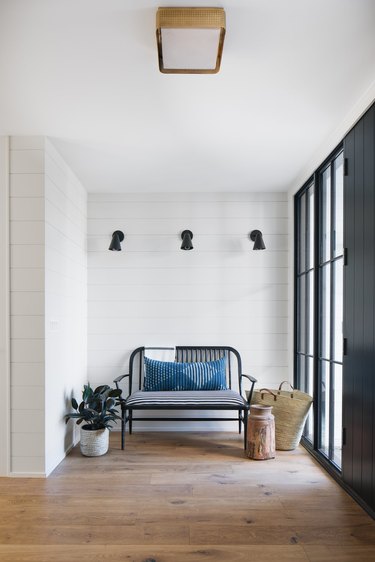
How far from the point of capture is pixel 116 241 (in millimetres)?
5426

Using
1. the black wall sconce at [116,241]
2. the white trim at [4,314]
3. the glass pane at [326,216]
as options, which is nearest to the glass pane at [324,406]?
the glass pane at [326,216]

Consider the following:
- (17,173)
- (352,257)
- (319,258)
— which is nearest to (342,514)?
(352,257)

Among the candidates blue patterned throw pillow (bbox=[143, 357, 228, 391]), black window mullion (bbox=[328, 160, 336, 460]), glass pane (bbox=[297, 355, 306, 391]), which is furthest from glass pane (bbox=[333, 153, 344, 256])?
blue patterned throw pillow (bbox=[143, 357, 228, 391])

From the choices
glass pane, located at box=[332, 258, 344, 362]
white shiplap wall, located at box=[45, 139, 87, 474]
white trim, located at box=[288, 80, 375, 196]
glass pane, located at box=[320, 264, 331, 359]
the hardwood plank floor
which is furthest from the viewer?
glass pane, located at box=[320, 264, 331, 359]

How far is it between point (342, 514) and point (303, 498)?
0.35m

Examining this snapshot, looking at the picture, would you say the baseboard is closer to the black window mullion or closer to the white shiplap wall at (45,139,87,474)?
the white shiplap wall at (45,139,87,474)

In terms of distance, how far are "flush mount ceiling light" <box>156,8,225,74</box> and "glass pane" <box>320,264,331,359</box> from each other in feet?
6.91

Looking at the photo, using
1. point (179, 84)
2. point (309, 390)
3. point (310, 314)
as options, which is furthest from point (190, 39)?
point (309, 390)

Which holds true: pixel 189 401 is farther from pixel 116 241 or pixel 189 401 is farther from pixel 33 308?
pixel 116 241

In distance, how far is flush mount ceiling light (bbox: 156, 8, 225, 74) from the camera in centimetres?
231

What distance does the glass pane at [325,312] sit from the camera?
4.18 meters

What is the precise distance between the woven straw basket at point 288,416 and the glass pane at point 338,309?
79cm

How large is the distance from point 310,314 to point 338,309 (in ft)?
3.00

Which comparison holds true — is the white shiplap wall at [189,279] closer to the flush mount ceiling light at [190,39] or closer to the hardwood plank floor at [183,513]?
the hardwood plank floor at [183,513]
